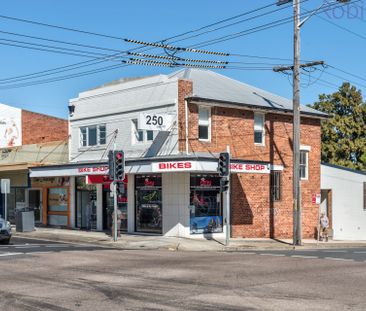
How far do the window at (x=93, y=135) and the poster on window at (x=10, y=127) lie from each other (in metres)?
9.82

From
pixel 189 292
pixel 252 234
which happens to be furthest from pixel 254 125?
pixel 189 292

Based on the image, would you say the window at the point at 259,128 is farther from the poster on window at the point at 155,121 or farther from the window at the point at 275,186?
the poster on window at the point at 155,121

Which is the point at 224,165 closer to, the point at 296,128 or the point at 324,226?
the point at 296,128

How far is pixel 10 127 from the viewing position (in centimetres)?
4228

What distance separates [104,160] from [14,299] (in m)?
19.9

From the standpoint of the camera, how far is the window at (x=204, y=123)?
28.2 meters

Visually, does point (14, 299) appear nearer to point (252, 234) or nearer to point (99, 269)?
point (99, 269)

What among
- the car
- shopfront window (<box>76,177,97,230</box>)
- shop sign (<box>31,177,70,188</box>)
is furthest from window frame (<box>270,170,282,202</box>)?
the car

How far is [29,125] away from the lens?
138ft

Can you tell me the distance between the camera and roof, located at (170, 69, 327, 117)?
95.6 ft

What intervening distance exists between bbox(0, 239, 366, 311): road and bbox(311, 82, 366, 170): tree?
109 ft

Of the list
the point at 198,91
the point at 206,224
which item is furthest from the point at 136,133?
the point at 206,224

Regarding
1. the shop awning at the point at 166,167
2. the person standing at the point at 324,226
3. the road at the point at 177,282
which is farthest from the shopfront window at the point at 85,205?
the road at the point at 177,282

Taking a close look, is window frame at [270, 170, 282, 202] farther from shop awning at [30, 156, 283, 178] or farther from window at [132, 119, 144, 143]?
window at [132, 119, 144, 143]
